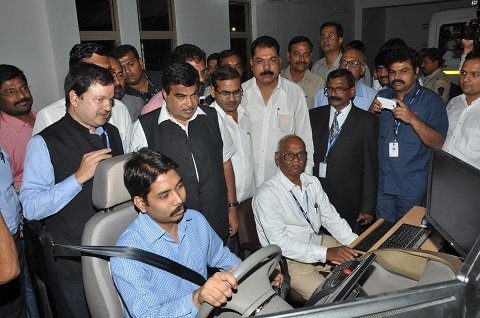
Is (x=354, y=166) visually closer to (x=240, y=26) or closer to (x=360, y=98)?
(x=360, y=98)

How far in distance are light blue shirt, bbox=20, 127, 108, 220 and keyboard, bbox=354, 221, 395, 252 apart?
65.9 inches

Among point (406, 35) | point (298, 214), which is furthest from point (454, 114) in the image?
point (406, 35)

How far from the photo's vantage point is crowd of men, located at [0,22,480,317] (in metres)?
A: 1.79

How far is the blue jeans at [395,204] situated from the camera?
317 centimetres

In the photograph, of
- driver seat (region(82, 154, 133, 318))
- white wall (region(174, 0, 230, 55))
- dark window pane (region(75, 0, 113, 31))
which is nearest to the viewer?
driver seat (region(82, 154, 133, 318))

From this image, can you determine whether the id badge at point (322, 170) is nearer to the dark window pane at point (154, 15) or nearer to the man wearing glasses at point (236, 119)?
the man wearing glasses at point (236, 119)

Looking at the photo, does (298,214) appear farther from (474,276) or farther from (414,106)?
(474,276)

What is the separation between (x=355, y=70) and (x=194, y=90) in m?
2.28

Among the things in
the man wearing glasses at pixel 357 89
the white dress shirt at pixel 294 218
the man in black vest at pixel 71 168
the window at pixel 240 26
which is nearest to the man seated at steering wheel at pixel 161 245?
the man in black vest at pixel 71 168

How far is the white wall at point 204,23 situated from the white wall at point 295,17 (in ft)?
3.89

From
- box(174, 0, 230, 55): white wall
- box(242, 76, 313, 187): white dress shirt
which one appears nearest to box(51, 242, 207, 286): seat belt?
box(242, 76, 313, 187): white dress shirt

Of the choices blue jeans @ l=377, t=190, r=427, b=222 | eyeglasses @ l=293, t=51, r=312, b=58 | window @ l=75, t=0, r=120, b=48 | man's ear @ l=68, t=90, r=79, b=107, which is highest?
window @ l=75, t=0, r=120, b=48

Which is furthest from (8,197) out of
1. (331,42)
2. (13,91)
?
(331,42)

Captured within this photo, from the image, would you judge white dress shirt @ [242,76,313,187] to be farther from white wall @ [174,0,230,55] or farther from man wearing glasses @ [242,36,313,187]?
white wall @ [174,0,230,55]
